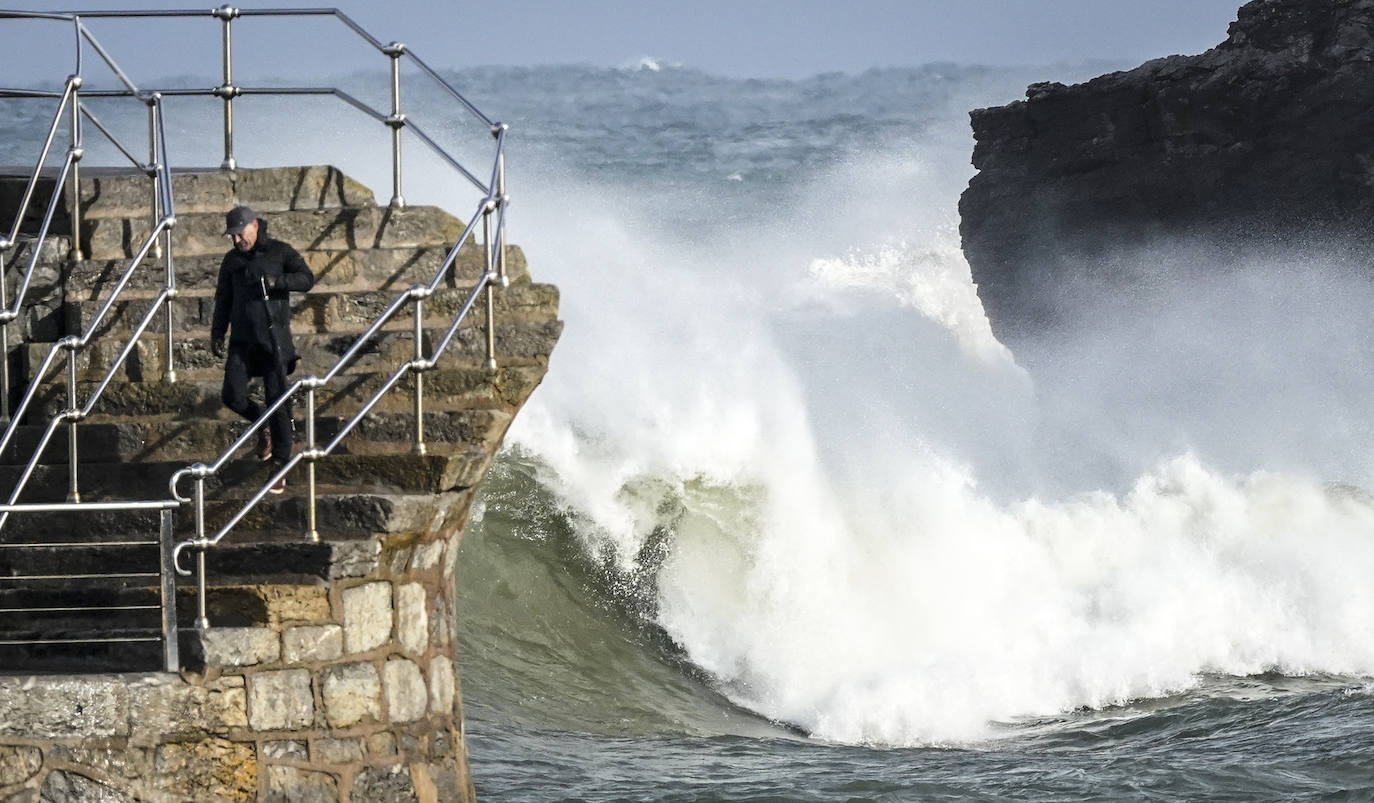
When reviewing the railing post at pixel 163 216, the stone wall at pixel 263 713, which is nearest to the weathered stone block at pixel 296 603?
the stone wall at pixel 263 713

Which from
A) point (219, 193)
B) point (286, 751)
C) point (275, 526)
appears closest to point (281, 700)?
point (286, 751)

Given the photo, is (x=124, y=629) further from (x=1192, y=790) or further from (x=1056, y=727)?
(x=1056, y=727)

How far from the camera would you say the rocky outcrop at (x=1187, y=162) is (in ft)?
98.0

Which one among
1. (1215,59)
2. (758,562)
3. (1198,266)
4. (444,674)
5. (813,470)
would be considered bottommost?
(444,674)

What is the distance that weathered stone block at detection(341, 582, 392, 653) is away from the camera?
7.02 metres

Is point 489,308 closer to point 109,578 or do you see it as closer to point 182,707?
point 109,578

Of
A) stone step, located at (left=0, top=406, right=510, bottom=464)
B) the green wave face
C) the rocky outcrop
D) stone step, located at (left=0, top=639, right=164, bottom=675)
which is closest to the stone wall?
stone step, located at (left=0, top=639, right=164, bottom=675)

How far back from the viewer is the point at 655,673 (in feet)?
45.1

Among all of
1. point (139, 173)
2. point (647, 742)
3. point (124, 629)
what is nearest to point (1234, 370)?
point (647, 742)

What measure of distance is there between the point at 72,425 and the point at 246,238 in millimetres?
1188

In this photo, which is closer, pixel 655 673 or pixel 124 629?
pixel 124 629

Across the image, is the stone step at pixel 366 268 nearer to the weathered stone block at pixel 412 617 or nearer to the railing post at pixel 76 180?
the railing post at pixel 76 180

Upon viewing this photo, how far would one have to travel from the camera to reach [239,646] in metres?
6.82

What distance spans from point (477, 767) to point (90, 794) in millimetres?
4066
